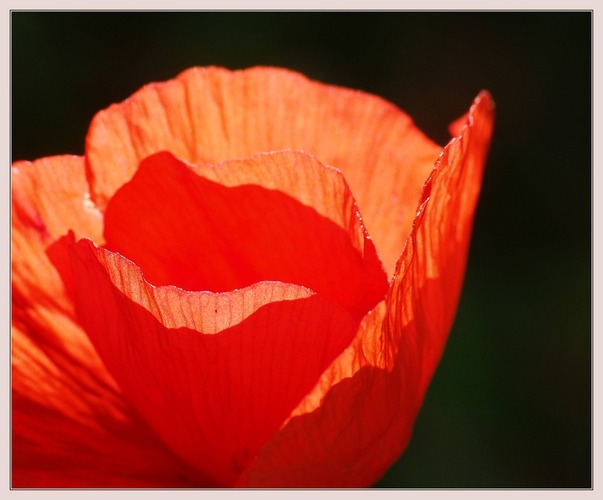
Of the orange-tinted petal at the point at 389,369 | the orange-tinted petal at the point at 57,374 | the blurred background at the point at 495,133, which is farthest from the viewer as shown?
the blurred background at the point at 495,133

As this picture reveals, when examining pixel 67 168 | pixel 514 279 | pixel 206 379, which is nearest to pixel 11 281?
pixel 67 168

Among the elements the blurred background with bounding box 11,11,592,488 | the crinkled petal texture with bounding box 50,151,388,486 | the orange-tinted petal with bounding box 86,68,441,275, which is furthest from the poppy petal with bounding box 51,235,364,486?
the blurred background with bounding box 11,11,592,488

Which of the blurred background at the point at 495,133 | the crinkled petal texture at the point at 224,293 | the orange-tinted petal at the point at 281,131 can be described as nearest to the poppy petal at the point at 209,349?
the crinkled petal texture at the point at 224,293

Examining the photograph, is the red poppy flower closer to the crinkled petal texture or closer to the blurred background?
the crinkled petal texture

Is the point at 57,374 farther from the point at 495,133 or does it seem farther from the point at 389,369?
the point at 495,133

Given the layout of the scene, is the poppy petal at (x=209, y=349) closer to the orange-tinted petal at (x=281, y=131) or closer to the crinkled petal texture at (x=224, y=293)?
the crinkled petal texture at (x=224, y=293)

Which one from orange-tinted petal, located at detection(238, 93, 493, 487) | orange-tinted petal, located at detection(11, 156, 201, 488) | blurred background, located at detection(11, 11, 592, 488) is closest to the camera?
orange-tinted petal, located at detection(238, 93, 493, 487)
